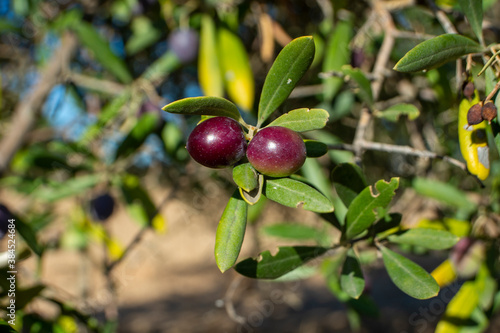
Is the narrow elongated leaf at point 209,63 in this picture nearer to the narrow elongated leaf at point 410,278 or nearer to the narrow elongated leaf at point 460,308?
the narrow elongated leaf at point 410,278

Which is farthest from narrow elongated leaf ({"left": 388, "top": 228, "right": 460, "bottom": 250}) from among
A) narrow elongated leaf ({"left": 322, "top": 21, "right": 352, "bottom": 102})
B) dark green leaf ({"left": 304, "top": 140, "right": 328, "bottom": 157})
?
narrow elongated leaf ({"left": 322, "top": 21, "right": 352, "bottom": 102})

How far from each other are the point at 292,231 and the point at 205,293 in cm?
489

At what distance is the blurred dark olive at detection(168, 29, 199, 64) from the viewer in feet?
5.11

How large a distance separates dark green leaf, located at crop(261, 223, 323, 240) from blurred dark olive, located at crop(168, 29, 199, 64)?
2.35ft

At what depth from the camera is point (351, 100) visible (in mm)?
1590

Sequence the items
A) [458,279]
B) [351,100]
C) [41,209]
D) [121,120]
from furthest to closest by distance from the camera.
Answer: [41,209], [121,120], [351,100], [458,279]

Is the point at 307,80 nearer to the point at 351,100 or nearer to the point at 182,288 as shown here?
the point at 351,100

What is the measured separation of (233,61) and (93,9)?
2.57 feet

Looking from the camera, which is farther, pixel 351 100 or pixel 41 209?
pixel 41 209

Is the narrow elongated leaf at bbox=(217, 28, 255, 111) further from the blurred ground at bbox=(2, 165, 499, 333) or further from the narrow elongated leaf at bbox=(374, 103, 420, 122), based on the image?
the blurred ground at bbox=(2, 165, 499, 333)

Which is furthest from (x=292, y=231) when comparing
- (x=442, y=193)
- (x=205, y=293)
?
(x=205, y=293)

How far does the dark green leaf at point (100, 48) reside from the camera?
4.93 ft

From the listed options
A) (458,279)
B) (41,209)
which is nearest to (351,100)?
(458,279)

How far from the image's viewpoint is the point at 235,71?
1396 mm
